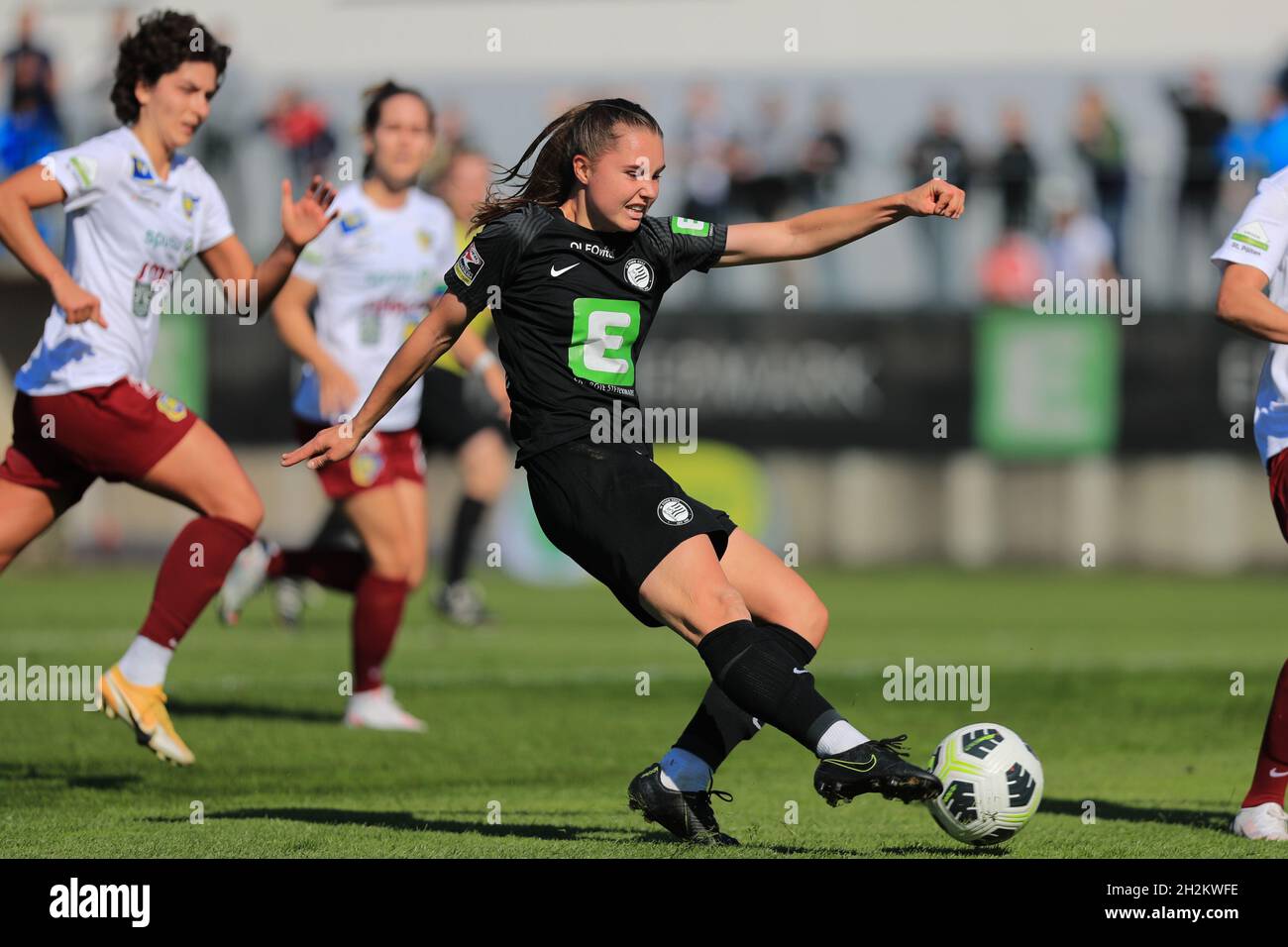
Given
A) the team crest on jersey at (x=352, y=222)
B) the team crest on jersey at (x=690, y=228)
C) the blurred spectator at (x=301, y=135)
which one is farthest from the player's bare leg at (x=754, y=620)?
the blurred spectator at (x=301, y=135)

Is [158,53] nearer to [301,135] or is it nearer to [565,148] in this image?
[565,148]

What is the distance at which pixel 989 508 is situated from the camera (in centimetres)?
2028

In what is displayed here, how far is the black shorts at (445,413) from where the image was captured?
38.3 feet

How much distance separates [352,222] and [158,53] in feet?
7.20

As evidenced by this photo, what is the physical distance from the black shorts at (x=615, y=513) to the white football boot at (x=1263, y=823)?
6.38 feet

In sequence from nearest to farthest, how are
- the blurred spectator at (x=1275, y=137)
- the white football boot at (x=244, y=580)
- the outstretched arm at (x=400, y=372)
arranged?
the outstretched arm at (x=400, y=372)
the white football boot at (x=244, y=580)
the blurred spectator at (x=1275, y=137)

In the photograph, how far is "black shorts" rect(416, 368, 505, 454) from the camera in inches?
460

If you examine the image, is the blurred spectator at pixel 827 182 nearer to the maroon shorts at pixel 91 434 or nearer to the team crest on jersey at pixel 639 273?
the maroon shorts at pixel 91 434

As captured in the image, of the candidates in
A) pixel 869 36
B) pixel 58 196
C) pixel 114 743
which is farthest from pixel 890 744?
pixel 869 36

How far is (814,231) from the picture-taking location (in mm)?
6238

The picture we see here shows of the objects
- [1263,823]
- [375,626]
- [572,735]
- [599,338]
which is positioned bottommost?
[572,735]

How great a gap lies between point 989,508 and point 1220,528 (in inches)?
91.2

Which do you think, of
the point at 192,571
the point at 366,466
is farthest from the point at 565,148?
the point at 366,466

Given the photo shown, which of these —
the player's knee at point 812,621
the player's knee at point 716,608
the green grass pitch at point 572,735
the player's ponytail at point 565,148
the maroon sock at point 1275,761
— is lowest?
the green grass pitch at point 572,735
